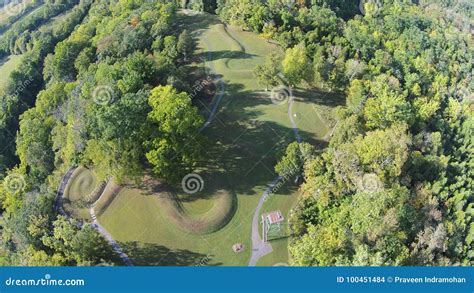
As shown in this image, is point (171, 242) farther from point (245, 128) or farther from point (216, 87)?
point (216, 87)

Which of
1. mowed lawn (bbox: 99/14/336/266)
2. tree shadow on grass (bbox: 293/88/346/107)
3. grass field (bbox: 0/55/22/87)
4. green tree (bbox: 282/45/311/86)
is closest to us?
mowed lawn (bbox: 99/14/336/266)

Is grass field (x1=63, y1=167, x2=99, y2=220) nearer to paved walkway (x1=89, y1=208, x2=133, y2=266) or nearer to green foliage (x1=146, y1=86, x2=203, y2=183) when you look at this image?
paved walkway (x1=89, y1=208, x2=133, y2=266)

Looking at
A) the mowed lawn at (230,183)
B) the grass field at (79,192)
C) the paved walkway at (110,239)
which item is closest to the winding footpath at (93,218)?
the paved walkway at (110,239)

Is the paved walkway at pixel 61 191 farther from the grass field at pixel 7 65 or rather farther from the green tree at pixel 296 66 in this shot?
the grass field at pixel 7 65

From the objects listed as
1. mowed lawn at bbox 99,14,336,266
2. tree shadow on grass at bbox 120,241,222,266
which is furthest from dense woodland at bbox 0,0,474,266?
mowed lawn at bbox 99,14,336,266

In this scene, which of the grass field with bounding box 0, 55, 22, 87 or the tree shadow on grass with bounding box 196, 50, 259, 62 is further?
the grass field with bounding box 0, 55, 22, 87
